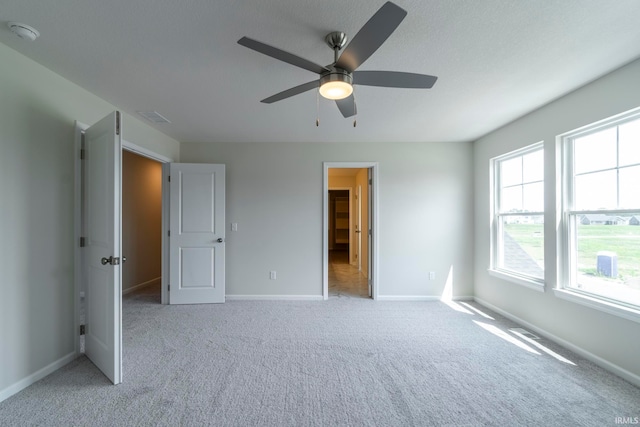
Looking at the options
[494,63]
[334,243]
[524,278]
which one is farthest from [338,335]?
[334,243]

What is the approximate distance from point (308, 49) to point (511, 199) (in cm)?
319

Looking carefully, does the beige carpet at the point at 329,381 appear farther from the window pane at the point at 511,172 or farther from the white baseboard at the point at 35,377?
the window pane at the point at 511,172

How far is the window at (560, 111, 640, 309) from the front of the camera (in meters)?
2.15

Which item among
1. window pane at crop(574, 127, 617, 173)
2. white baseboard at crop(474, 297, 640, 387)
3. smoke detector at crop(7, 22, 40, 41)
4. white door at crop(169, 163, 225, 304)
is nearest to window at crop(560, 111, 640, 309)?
window pane at crop(574, 127, 617, 173)

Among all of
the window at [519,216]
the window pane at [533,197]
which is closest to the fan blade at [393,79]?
the window at [519,216]

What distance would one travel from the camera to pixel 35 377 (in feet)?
6.59

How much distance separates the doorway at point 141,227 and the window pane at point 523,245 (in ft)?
16.1

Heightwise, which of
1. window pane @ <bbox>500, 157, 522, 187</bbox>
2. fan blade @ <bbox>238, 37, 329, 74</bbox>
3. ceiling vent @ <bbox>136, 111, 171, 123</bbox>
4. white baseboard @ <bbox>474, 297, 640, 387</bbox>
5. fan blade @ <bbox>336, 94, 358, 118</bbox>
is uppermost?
ceiling vent @ <bbox>136, 111, 171, 123</bbox>

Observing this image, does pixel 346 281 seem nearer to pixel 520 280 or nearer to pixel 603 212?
pixel 520 280

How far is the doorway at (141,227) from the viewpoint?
4.33 meters

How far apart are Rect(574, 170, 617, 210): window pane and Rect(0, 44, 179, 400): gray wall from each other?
4.59 meters

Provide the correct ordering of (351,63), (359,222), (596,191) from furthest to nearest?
(359,222), (596,191), (351,63)

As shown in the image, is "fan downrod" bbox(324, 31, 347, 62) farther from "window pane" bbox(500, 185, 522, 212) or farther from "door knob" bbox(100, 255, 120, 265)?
"window pane" bbox(500, 185, 522, 212)

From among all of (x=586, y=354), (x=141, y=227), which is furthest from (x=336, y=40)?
(x=141, y=227)
